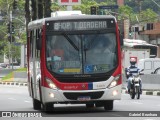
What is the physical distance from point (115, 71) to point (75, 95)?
1417 mm

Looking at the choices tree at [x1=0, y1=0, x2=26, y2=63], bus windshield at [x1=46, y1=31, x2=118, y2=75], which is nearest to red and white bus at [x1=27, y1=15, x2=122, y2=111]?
bus windshield at [x1=46, y1=31, x2=118, y2=75]

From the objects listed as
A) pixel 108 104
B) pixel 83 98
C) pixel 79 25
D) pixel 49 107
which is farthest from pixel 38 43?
pixel 108 104

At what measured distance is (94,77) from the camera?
2097 centimetres

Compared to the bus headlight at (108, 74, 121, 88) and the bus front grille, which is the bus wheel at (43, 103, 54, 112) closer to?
the bus front grille

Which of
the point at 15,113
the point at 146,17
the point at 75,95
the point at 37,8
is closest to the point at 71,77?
the point at 75,95

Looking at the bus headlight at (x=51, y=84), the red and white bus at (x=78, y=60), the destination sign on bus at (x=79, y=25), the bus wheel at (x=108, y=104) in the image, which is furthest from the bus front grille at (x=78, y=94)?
the destination sign on bus at (x=79, y=25)

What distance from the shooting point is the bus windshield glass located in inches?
830

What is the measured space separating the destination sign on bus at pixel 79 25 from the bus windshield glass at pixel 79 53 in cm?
14

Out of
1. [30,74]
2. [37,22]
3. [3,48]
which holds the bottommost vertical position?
[3,48]

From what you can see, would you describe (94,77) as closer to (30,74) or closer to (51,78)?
(51,78)

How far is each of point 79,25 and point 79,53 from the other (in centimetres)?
89

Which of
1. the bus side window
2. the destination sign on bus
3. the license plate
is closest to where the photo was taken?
the license plate

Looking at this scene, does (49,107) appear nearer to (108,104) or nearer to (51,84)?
(51,84)

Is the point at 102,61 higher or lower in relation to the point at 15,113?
higher
